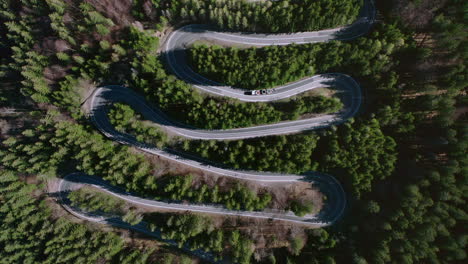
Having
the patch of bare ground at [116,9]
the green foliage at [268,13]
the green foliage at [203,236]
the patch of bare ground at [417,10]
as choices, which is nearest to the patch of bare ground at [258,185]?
the green foliage at [203,236]

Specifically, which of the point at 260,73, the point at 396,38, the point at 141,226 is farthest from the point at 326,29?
the point at 141,226

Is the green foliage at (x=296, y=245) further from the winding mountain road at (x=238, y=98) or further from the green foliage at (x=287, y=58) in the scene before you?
the green foliage at (x=287, y=58)

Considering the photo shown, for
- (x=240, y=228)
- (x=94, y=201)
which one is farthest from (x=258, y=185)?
(x=94, y=201)

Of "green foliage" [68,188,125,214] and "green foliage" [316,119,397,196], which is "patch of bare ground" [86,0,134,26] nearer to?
"green foliage" [68,188,125,214]

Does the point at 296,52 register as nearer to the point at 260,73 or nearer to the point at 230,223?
the point at 260,73

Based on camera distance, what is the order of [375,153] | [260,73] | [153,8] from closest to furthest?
[153,8] < [260,73] < [375,153]

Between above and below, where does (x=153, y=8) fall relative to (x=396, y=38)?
above

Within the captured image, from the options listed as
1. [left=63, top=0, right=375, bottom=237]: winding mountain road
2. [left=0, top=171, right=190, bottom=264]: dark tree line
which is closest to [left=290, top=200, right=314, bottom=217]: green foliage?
[left=63, top=0, right=375, bottom=237]: winding mountain road
